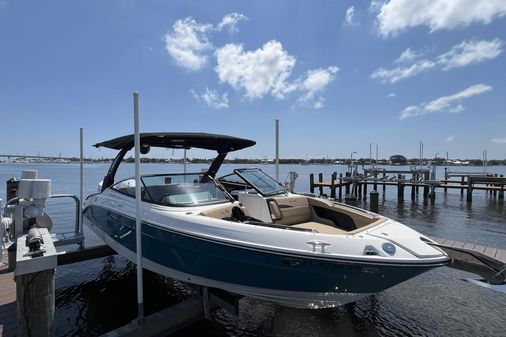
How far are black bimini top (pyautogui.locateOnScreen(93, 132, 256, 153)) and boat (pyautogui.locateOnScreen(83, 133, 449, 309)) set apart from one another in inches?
1.4

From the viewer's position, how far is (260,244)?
3643mm

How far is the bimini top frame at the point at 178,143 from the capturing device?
522cm

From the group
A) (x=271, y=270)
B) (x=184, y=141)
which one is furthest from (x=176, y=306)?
(x=184, y=141)

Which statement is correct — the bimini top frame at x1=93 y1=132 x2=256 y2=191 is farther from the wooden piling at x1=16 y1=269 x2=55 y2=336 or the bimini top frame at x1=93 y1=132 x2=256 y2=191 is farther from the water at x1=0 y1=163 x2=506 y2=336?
the wooden piling at x1=16 y1=269 x2=55 y2=336

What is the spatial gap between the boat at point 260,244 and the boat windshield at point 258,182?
261mm

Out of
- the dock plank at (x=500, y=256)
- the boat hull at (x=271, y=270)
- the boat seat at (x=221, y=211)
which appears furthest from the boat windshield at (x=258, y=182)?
the dock plank at (x=500, y=256)

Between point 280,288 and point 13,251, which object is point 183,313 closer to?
point 280,288

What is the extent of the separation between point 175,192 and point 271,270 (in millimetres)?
1993

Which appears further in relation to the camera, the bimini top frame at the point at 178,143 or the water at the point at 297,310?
the bimini top frame at the point at 178,143

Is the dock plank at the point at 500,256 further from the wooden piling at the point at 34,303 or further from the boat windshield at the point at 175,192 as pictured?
the wooden piling at the point at 34,303

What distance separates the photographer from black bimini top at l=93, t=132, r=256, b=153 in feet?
17.0

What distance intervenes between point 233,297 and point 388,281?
204 cm

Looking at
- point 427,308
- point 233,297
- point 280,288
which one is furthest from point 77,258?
point 427,308

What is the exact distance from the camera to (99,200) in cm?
586
